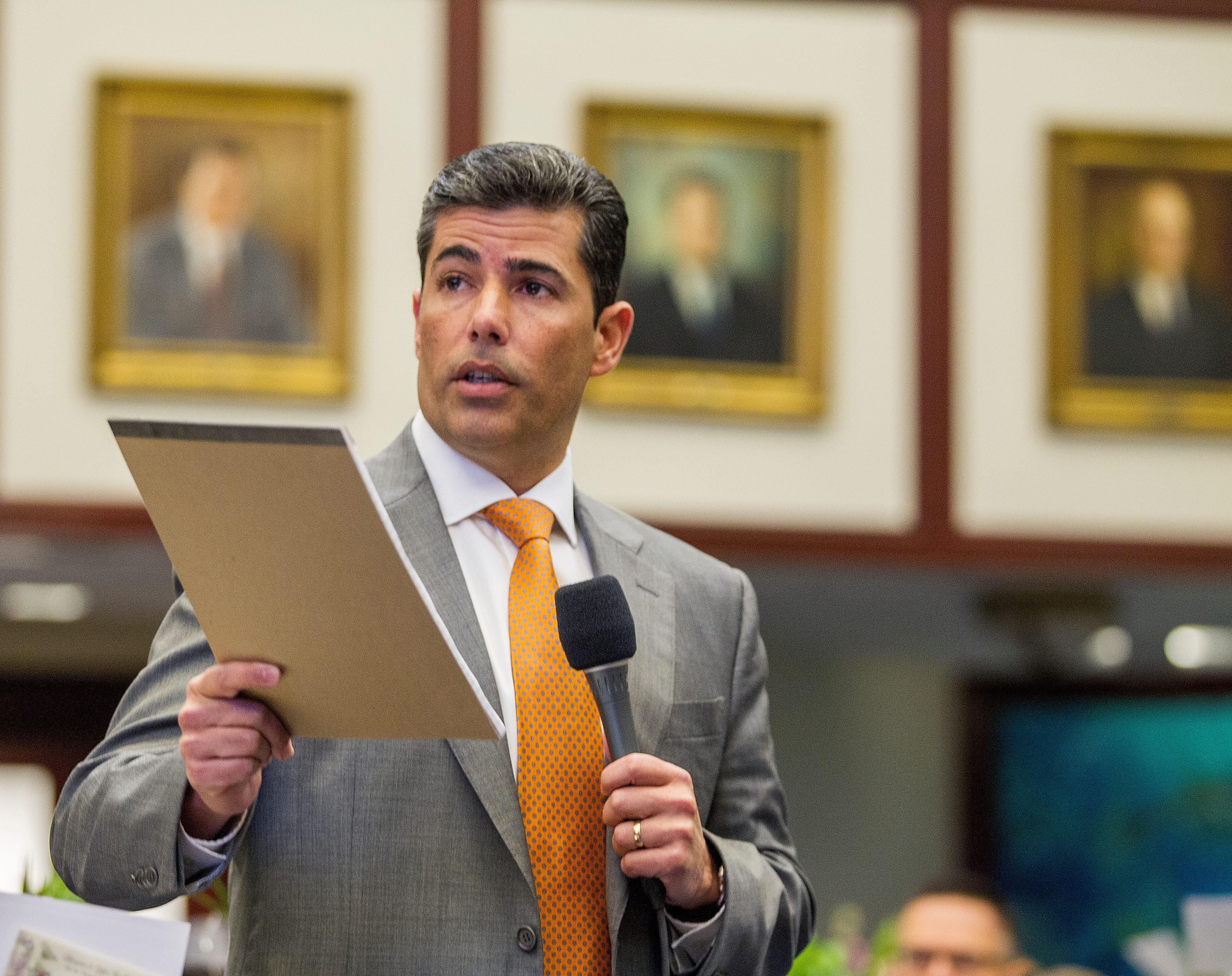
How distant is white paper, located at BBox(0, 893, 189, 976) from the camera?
1.67m

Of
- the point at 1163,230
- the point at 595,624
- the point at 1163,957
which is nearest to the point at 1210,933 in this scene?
the point at 1163,957

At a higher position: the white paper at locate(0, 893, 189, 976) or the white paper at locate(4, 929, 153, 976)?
the white paper at locate(0, 893, 189, 976)

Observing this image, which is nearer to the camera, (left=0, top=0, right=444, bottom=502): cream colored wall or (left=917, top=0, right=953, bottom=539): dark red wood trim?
(left=0, top=0, right=444, bottom=502): cream colored wall

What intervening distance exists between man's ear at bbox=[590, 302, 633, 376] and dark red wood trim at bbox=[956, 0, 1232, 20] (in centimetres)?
358

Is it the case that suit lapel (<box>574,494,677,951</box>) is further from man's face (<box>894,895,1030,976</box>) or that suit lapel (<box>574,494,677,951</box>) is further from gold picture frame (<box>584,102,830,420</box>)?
gold picture frame (<box>584,102,830,420</box>)

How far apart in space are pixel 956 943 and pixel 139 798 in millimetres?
2771

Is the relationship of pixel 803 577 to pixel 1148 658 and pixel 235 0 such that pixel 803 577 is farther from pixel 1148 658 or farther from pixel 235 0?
pixel 235 0

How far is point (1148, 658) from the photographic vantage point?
6.09 m

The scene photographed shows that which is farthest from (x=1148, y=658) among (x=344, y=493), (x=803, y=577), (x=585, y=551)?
(x=344, y=493)

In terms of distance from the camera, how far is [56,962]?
1.67 m

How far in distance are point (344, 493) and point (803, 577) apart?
3.81 metres

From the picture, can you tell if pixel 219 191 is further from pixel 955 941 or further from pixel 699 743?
pixel 699 743

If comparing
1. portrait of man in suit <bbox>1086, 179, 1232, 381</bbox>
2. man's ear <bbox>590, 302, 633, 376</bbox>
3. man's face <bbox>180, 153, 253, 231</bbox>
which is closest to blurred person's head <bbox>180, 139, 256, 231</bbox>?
man's face <bbox>180, 153, 253, 231</bbox>

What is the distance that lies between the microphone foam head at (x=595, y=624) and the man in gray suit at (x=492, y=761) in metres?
0.10
